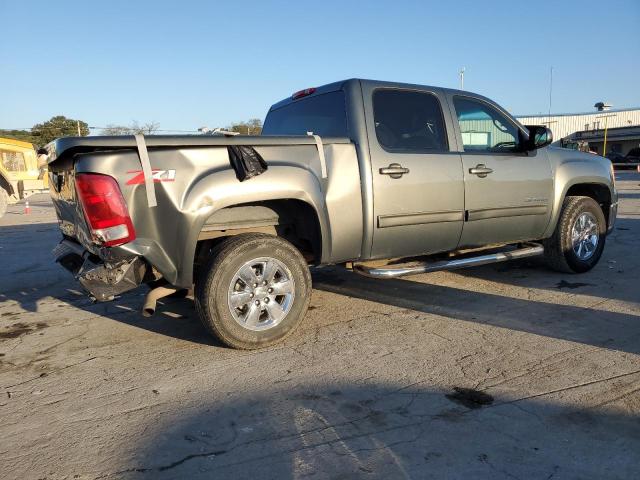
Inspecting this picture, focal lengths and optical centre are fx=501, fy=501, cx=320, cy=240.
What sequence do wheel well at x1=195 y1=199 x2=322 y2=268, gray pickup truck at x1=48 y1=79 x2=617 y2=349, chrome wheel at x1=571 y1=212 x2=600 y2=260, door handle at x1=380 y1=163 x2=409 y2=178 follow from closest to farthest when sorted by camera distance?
gray pickup truck at x1=48 y1=79 x2=617 y2=349 → wheel well at x1=195 y1=199 x2=322 y2=268 → door handle at x1=380 y1=163 x2=409 y2=178 → chrome wheel at x1=571 y1=212 x2=600 y2=260

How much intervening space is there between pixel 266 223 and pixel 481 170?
217cm

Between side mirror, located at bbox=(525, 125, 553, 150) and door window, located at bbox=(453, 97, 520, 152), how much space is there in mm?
130

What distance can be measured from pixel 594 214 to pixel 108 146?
17.7ft

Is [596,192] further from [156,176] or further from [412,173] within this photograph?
[156,176]

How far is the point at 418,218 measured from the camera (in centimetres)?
443

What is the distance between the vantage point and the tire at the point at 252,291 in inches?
141

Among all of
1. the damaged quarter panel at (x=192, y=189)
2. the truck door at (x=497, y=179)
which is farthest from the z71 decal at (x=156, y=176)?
the truck door at (x=497, y=179)

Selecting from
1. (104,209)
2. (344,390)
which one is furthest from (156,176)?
(344,390)

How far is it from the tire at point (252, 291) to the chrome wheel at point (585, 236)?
11.8 feet

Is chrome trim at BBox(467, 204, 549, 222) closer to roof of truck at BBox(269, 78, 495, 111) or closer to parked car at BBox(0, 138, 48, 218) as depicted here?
roof of truck at BBox(269, 78, 495, 111)


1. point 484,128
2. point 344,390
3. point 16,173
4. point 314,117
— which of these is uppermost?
point 16,173

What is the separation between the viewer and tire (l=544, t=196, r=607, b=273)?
5.66 m

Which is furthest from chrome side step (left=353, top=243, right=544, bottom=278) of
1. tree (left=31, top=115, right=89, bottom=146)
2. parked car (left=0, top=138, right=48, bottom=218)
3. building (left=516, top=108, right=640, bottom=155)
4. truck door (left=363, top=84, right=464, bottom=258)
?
building (left=516, top=108, right=640, bottom=155)

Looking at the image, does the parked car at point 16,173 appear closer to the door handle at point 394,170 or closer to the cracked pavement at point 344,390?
the cracked pavement at point 344,390
